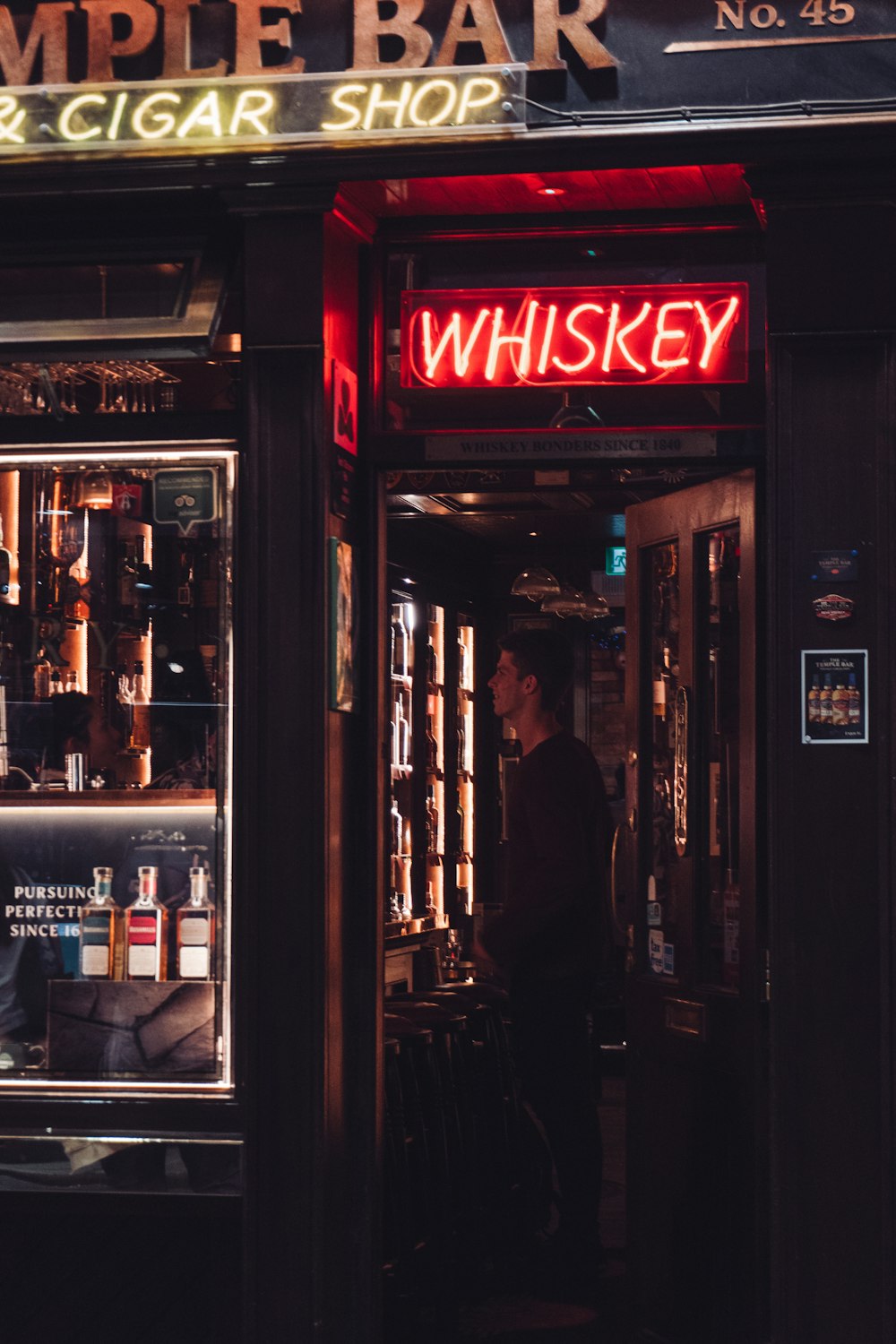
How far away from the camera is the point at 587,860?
6406 mm

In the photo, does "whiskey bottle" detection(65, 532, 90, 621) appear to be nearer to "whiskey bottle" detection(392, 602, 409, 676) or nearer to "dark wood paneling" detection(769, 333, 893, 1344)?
"dark wood paneling" detection(769, 333, 893, 1344)

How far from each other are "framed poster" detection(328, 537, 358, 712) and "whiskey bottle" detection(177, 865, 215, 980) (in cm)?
69

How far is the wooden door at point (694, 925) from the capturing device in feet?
17.3

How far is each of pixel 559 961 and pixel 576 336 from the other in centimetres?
235

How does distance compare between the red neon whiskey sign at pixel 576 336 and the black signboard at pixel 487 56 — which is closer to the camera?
the black signboard at pixel 487 56

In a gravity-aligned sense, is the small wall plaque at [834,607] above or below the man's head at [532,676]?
above

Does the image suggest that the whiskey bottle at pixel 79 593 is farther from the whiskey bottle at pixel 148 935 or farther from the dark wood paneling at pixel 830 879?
the dark wood paneling at pixel 830 879

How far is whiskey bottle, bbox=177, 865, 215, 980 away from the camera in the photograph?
5188 millimetres

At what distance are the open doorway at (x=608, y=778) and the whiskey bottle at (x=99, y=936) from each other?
1.60 meters

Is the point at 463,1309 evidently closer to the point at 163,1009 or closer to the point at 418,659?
the point at 163,1009

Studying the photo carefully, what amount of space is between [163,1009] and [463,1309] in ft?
6.03

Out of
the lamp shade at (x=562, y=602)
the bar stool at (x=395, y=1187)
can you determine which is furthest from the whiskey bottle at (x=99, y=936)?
the lamp shade at (x=562, y=602)

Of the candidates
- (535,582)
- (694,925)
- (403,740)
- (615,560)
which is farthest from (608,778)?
(694,925)

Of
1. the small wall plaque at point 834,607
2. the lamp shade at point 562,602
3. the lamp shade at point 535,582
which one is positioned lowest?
the small wall plaque at point 834,607
